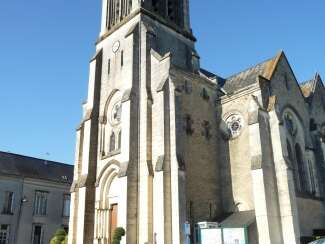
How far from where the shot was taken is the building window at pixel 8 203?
3294cm

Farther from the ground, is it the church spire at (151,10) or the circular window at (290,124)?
the church spire at (151,10)

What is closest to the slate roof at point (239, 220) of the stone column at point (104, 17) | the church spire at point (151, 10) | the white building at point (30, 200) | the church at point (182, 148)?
the church at point (182, 148)

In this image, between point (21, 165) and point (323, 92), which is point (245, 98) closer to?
point (323, 92)

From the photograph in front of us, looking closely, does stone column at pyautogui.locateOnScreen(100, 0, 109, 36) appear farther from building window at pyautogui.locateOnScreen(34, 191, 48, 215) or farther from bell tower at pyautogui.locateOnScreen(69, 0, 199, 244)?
building window at pyautogui.locateOnScreen(34, 191, 48, 215)

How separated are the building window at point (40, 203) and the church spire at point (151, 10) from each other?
17.2 m

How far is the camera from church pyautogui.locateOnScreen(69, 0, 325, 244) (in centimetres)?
2123

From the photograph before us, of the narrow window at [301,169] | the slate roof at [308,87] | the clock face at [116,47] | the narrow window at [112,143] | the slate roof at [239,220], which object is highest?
the clock face at [116,47]

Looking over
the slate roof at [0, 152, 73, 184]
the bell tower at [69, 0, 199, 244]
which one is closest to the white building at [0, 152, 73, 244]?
the slate roof at [0, 152, 73, 184]

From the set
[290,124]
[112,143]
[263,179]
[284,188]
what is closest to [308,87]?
[290,124]

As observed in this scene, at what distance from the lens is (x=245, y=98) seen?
25.5m

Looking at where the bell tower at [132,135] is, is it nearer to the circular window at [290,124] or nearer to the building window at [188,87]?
the building window at [188,87]

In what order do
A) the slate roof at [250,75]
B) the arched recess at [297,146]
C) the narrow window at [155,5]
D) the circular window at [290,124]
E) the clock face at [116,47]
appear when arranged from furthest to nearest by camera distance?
the narrow window at [155,5] → the clock face at [116,47] → the slate roof at [250,75] → the circular window at [290,124] → the arched recess at [297,146]

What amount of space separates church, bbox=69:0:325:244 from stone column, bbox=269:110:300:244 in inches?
2.5

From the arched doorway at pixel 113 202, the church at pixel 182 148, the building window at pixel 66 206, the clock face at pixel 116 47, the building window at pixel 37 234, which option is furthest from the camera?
the building window at pixel 66 206
